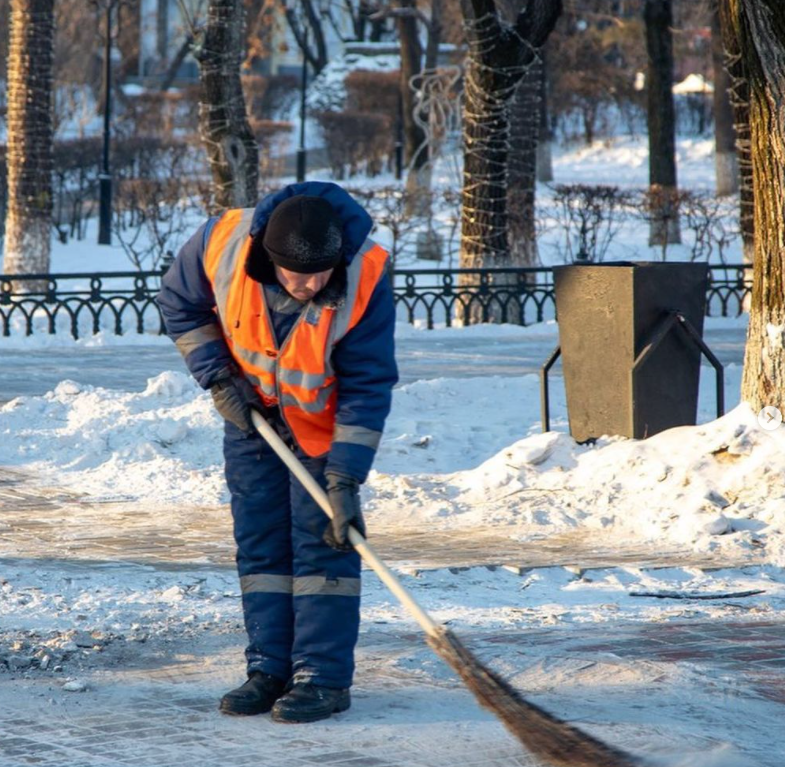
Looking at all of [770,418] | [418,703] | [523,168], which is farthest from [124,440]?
[523,168]

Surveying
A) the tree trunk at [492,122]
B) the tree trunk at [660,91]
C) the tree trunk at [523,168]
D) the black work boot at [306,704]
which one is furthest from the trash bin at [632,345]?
the tree trunk at [660,91]

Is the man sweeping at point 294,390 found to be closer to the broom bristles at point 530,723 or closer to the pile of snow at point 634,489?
the broom bristles at point 530,723

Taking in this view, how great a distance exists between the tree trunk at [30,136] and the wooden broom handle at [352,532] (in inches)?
562

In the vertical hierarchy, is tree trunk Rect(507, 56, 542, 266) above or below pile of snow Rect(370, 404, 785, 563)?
above

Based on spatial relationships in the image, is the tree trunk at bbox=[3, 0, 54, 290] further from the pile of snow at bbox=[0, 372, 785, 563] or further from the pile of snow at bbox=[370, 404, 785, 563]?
the pile of snow at bbox=[370, 404, 785, 563]

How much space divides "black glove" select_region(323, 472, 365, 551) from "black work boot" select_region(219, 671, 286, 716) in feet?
1.61

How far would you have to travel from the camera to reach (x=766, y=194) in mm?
7660

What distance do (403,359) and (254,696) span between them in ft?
31.7

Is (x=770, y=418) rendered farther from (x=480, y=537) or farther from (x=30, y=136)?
(x=30, y=136)

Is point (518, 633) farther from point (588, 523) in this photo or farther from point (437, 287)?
point (437, 287)

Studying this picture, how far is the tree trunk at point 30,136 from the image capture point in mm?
18297

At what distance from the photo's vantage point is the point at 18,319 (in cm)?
1742

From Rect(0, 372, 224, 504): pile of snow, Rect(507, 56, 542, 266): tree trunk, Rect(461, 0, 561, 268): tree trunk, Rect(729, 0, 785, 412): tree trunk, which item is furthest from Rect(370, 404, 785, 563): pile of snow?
Rect(507, 56, 542, 266): tree trunk

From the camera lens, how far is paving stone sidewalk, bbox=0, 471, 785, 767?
4.04 meters
